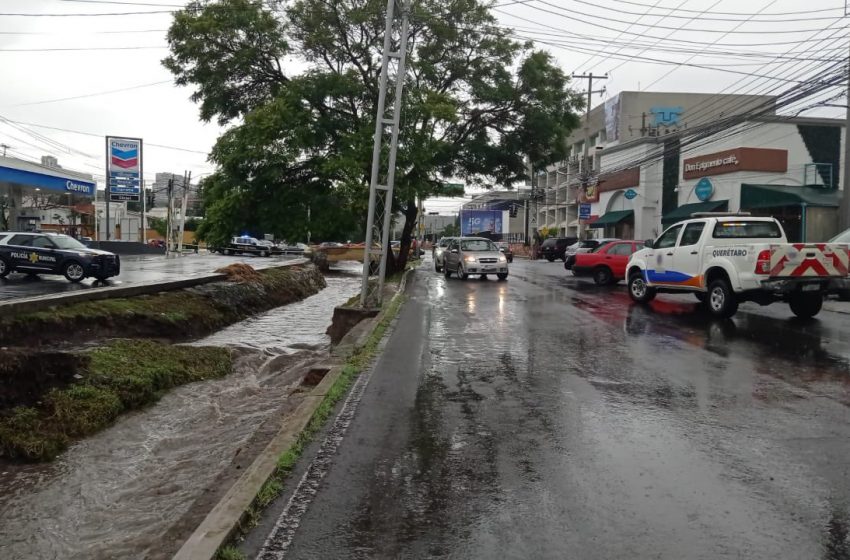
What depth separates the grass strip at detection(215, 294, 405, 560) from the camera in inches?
147

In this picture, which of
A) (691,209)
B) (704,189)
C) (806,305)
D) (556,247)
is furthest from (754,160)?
(806,305)

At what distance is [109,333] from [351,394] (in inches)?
260

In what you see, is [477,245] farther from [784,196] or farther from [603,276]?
[784,196]

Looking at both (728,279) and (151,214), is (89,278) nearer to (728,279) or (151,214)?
(728,279)

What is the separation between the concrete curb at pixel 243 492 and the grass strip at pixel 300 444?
0.11 feet

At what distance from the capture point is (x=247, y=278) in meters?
19.5

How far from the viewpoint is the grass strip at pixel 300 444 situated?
3746 millimetres

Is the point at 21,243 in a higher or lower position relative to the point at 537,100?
lower

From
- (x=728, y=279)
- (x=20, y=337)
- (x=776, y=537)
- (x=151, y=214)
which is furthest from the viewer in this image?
(x=151, y=214)

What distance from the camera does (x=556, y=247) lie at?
46.9 metres

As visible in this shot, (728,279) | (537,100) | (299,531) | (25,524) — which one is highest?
(537,100)

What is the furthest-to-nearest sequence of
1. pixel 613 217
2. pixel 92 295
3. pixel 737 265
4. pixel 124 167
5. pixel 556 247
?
pixel 556 247, pixel 613 217, pixel 124 167, pixel 92 295, pixel 737 265

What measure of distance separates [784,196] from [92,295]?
29138mm

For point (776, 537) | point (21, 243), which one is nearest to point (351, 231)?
point (21, 243)
